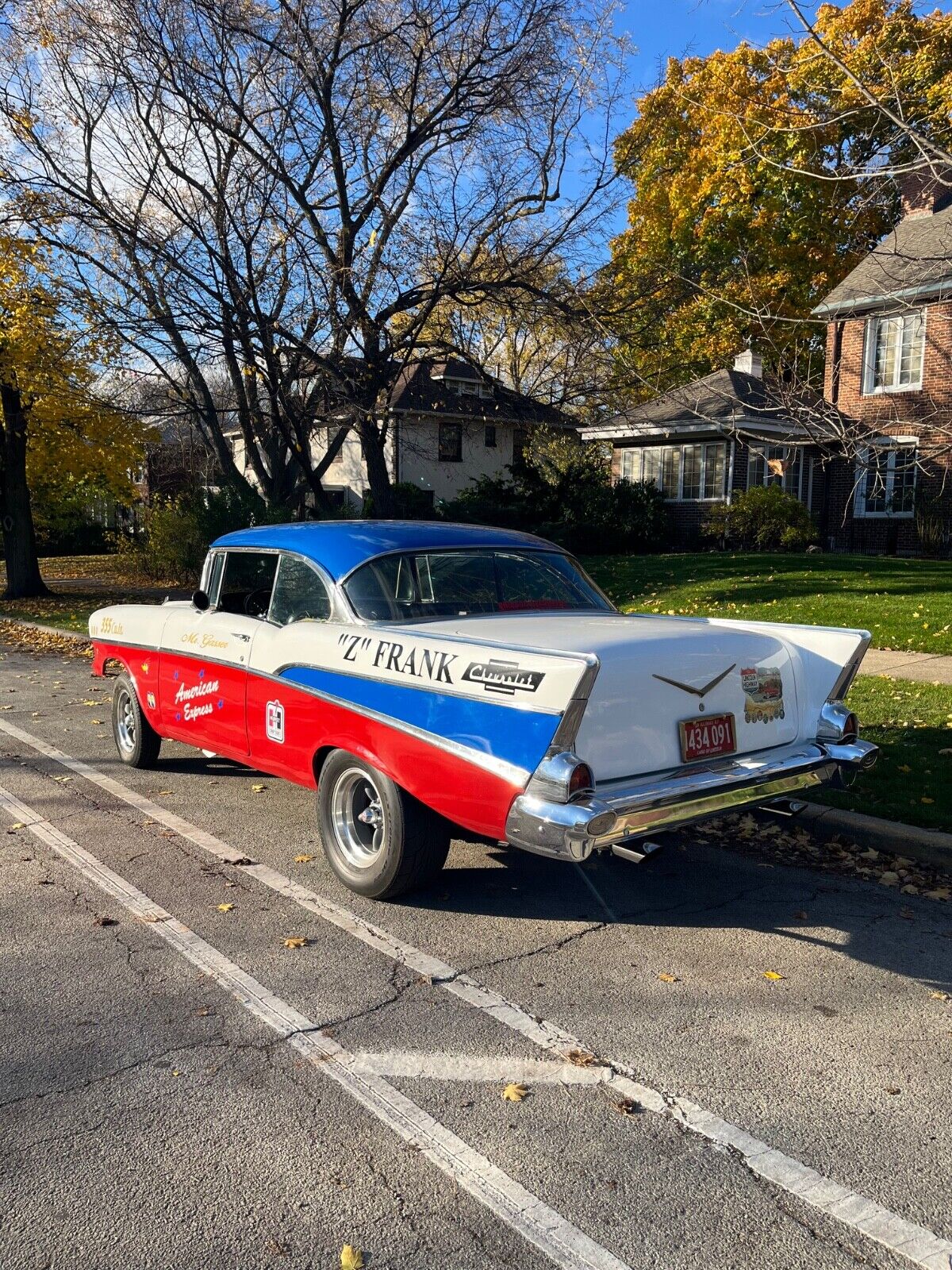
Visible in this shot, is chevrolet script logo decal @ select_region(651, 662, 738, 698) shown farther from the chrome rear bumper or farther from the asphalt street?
the asphalt street

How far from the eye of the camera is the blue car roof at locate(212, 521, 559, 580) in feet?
18.6

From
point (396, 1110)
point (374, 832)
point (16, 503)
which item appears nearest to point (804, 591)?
point (374, 832)

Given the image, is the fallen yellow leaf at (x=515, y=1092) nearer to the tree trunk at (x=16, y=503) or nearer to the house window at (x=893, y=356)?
the tree trunk at (x=16, y=503)

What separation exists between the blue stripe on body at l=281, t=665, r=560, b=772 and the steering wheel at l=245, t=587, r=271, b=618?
134cm

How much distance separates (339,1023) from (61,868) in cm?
238

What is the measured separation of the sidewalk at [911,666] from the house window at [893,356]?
14.9 metres

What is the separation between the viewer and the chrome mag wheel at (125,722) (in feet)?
25.1

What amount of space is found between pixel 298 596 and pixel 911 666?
6.86 metres

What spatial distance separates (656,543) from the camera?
27.2 meters

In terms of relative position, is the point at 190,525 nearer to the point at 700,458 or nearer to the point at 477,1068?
the point at 700,458

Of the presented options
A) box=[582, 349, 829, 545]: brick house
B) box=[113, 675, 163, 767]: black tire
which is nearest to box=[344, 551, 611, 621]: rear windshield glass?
box=[113, 675, 163, 767]: black tire

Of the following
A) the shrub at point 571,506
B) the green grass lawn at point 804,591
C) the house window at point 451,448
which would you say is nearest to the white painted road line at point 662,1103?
the green grass lawn at point 804,591

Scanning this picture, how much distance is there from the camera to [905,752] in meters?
7.45

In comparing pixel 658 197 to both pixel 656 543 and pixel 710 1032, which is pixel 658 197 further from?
pixel 710 1032
